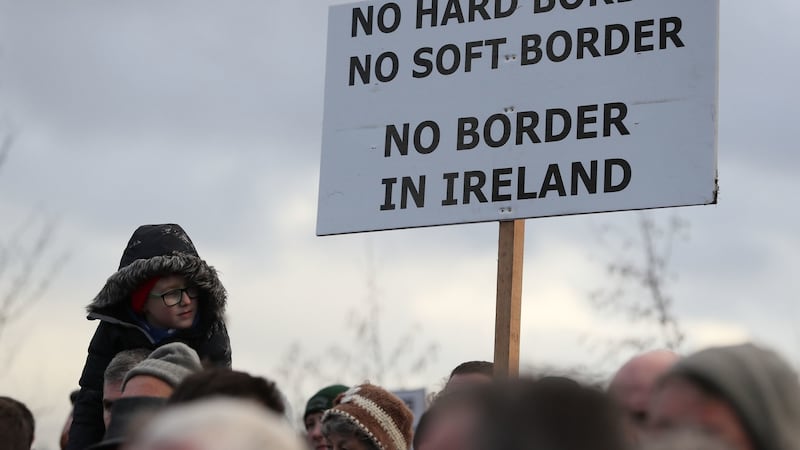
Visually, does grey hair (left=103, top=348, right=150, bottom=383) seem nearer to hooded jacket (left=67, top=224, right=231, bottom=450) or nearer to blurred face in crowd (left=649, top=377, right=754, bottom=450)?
hooded jacket (left=67, top=224, right=231, bottom=450)

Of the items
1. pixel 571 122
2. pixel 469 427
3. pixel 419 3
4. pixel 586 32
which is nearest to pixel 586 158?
pixel 571 122

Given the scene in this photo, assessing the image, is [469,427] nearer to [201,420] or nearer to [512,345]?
[201,420]

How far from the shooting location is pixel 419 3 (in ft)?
18.6

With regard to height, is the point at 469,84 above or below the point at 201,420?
above

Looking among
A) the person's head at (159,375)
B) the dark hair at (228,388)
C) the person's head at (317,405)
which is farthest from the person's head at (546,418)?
the person's head at (317,405)

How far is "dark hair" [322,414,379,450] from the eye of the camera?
480 centimetres

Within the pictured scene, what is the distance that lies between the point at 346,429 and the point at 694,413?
8.72 feet

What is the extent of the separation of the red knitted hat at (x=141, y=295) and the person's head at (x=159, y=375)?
1104 mm

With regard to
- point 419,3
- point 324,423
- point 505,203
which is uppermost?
point 419,3

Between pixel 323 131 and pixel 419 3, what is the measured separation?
0.65 m

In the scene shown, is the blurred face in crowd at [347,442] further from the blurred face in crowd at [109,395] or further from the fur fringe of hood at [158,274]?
the blurred face in crowd at [109,395]

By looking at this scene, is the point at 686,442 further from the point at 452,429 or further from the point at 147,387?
the point at 147,387

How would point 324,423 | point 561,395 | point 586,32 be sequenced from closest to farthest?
point 561,395 → point 324,423 → point 586,32

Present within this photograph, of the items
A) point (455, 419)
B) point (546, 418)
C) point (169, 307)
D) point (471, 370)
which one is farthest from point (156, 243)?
point (546, 418)
